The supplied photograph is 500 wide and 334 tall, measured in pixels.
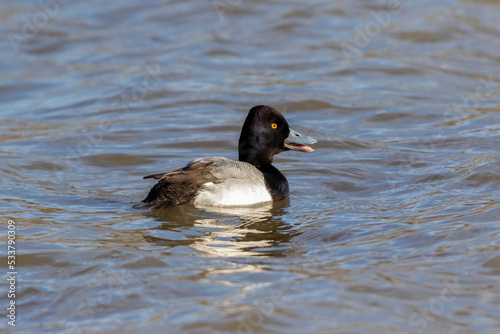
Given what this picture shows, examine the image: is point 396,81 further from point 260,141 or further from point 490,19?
point 260,141

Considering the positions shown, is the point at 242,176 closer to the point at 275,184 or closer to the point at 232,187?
the point at 232,187

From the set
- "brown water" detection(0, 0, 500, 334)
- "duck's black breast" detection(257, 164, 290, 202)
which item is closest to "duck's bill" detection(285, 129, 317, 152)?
"duck's black breast" detection(257, 164, 290, 202)

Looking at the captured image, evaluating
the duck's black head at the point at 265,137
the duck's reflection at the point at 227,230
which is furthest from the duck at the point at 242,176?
the duck's reflection at the point at 227,230

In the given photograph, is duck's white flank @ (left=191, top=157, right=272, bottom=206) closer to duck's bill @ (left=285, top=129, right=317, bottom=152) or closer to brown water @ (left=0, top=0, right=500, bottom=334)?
brown water @ (left=0, top=0, right=500, bottom=334)

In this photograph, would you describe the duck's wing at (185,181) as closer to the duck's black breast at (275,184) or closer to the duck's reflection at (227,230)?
the duck's reflection at (227,230)

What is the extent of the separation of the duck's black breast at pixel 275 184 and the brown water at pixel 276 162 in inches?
5.4

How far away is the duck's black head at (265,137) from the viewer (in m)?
8.90

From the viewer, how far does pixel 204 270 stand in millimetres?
6516

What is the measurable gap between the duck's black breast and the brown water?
14 centimetres

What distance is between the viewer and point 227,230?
7.65 meters

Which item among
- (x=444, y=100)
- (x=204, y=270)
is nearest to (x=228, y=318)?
(x=204, y=270)

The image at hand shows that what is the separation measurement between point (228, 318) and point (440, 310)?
1540mm

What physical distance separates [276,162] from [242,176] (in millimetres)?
2115

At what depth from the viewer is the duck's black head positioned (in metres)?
8.90
